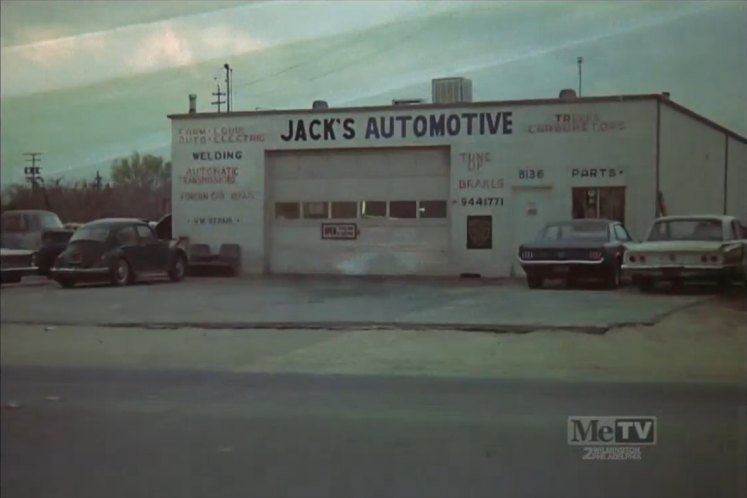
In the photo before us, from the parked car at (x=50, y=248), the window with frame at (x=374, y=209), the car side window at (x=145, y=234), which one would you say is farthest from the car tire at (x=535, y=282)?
the parked car at (x=50, y=248)

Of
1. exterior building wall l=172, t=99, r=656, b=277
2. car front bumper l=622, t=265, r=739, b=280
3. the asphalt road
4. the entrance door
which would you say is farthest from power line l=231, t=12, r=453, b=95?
car front bumper l=622, t=265, r=739, b=280

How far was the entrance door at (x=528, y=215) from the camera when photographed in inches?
153

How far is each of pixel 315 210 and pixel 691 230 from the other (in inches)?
64.2

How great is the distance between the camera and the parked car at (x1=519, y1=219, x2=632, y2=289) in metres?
3.79

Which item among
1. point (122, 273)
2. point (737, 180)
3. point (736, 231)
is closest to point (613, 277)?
point (736, 231)

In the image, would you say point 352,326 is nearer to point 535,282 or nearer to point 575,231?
point 535,282

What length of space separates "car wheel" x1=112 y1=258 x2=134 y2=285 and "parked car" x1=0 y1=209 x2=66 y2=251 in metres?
0.29

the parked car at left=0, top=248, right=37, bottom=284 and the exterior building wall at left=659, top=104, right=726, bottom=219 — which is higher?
the exterior building wall at left=659, top=104, right=726, bottom=219

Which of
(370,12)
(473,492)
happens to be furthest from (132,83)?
(473,492)

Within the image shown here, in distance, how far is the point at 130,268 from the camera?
13.6 feet

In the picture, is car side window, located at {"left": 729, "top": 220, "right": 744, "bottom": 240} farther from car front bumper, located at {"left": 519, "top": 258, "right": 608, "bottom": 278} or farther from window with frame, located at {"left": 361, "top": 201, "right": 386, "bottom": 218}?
window with frame, located at {"left": 361, "top": 201, "right": 386, "bottom": 218}

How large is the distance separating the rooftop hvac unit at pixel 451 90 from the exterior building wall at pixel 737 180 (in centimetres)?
112

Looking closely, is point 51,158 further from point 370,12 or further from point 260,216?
point 370,12

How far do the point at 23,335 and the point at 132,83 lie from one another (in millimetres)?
1288
